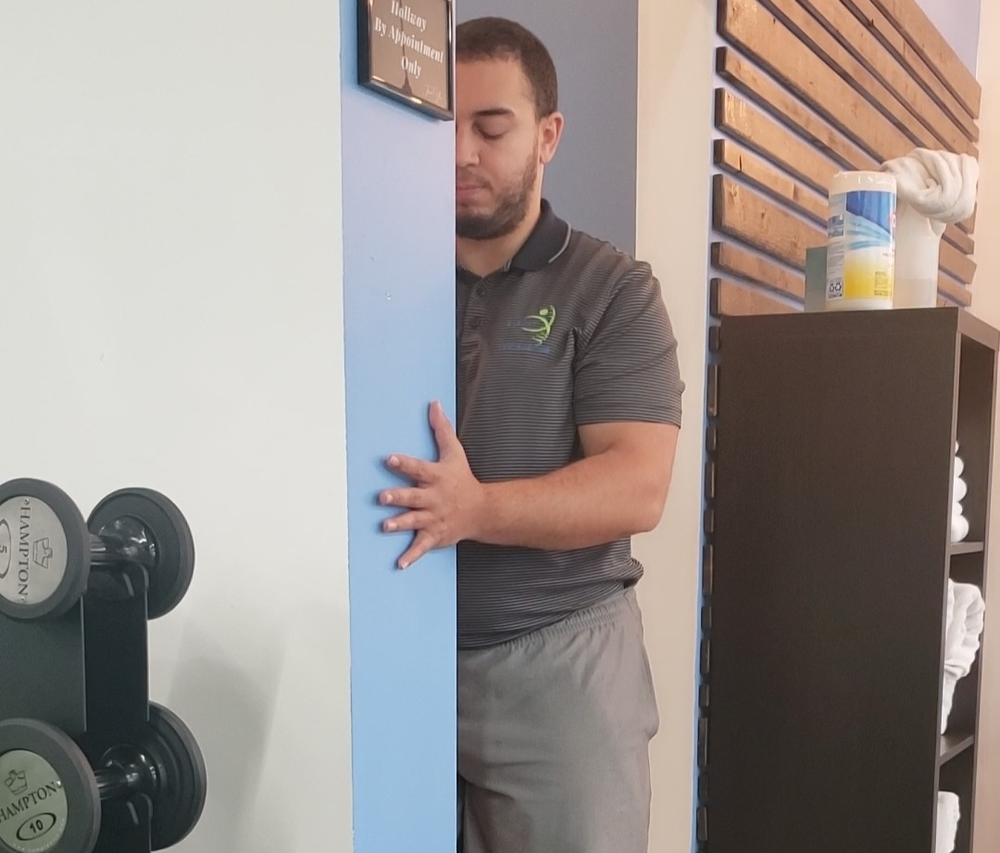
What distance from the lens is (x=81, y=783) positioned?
21.9 inches

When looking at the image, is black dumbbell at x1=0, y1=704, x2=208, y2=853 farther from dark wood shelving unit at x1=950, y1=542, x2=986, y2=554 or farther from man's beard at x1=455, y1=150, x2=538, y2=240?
dark wood shelving unit at x1=950, y1=542, x2=986, y2=554

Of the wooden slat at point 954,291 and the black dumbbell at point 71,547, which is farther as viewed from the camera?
the wooden slat at point 954,291

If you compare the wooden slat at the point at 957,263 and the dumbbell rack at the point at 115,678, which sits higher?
the wooden slat at the point at 957,263

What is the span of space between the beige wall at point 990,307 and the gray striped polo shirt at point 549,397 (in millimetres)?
2040

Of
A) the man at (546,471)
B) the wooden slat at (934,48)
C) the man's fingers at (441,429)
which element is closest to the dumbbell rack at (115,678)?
the man's fingers at (441,429)

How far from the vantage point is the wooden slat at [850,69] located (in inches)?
80.8

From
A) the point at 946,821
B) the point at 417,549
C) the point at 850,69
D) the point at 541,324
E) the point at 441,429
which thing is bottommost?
the point at 946,821

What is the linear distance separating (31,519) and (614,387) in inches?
30.4

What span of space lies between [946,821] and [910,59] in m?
2.03

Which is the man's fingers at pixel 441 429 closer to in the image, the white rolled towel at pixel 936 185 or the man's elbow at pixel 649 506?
the man's elbow at pixel 649 506

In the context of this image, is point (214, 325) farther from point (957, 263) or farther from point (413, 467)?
point (957, 263)

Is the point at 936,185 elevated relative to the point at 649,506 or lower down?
elevated

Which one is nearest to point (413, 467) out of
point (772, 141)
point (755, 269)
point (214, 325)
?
point (214, 325)

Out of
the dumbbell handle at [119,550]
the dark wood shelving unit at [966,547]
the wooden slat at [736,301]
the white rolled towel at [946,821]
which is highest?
the wooden slat at [736,301]
